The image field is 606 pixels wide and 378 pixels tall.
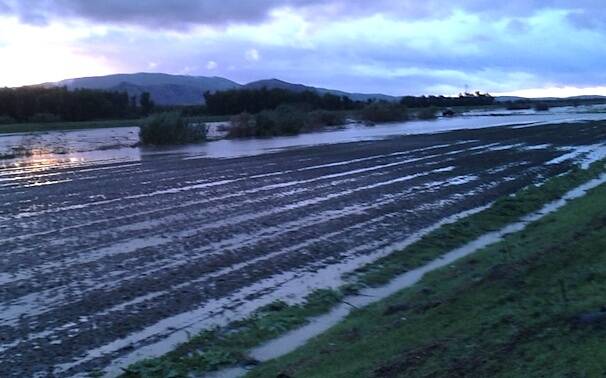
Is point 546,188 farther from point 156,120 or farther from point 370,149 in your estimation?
point 156,120

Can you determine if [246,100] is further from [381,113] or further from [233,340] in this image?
[233,340]

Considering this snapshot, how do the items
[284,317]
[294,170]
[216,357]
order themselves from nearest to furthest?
1. [216,357]
2. [284,317]
3. [294,170]

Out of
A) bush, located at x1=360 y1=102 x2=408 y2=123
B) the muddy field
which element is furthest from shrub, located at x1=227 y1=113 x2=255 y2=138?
bush, located at x1=360 y1=102 x2=408 y2=123

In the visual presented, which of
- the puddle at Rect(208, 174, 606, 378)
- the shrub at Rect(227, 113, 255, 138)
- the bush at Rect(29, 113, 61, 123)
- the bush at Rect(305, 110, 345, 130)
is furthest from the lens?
the bush at Rect(29, 113, 61, 123)

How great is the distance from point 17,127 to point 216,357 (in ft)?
308

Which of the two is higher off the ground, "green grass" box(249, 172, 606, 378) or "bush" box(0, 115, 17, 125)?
"green grass" box(249, 172, 606, 378)

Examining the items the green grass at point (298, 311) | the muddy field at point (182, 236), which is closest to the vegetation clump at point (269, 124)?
the muddy field at point (182, 236)

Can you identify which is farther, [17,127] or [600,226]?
[17,127]

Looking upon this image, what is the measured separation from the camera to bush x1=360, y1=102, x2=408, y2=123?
10438 centimetres

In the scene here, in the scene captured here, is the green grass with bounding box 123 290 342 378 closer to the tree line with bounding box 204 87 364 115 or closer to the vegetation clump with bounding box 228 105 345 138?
the vegetation clump with bounding box 228 105 345 138

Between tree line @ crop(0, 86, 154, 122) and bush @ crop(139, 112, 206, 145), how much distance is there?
59.5 meters

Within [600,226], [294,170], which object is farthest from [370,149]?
[600,226]

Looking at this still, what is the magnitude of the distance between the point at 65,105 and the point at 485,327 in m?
118

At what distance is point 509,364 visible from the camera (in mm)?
5645
